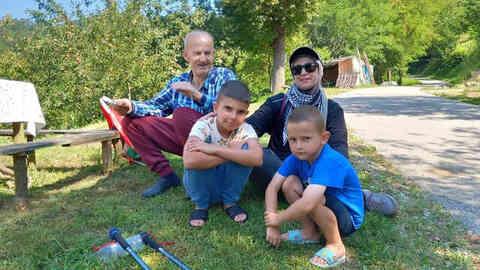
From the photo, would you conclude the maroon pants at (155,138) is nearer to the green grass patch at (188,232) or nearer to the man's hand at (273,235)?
the green grass patch at (188,232)

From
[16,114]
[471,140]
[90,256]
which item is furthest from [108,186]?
[471,140]

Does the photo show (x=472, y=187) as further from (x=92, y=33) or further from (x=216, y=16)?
(x=216, y=16)

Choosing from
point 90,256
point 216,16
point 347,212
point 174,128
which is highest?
point 216,16

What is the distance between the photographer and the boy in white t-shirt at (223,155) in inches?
113

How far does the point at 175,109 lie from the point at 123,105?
0.47 metres

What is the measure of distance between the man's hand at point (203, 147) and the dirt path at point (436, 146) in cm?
198

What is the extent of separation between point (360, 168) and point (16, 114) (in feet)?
12.8

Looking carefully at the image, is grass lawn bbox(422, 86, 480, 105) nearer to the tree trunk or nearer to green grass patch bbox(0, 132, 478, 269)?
the tree trunk

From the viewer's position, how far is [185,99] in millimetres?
3832

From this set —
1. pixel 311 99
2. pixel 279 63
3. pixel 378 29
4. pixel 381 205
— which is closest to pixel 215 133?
pixel 311 99

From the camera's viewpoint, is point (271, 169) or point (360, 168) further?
point (360, 168)

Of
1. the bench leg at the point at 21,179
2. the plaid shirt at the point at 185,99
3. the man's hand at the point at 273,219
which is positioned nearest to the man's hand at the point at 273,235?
the man's hand at the point at 273,219

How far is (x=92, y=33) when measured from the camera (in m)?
14.7

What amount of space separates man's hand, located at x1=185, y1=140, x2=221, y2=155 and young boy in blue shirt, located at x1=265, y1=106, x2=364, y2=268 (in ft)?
1.51
